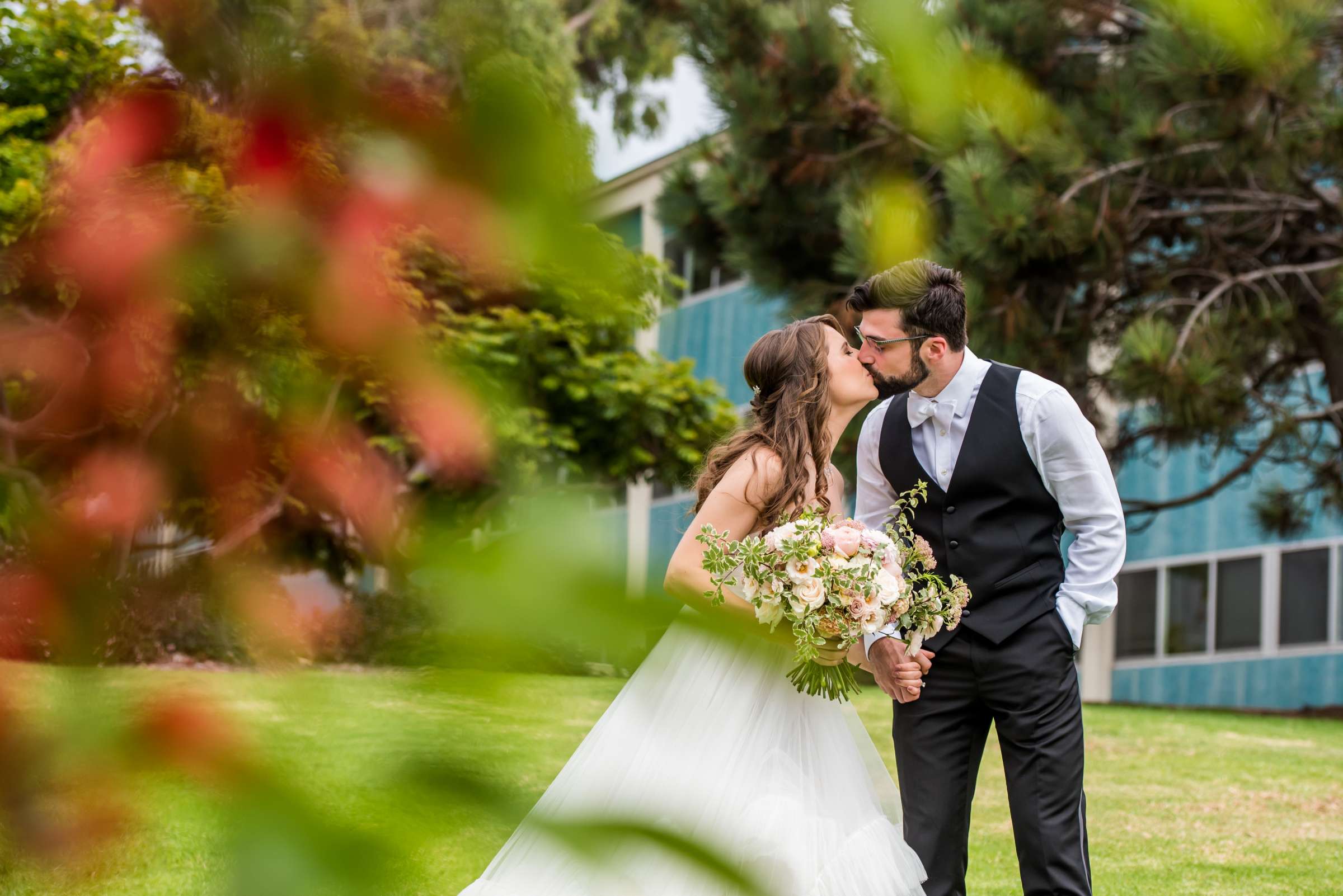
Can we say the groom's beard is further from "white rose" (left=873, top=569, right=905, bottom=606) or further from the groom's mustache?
"white rose" (left=873, top=569, right=905, bottom=606)

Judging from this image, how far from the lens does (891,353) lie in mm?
2713

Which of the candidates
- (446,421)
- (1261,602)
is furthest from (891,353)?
(1261,602)

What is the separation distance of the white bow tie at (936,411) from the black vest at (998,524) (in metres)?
0.05

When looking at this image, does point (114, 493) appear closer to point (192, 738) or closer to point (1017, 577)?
point (192, 738)

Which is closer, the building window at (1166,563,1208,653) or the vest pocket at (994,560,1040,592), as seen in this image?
the vest pocket at (994,560,1040,592)

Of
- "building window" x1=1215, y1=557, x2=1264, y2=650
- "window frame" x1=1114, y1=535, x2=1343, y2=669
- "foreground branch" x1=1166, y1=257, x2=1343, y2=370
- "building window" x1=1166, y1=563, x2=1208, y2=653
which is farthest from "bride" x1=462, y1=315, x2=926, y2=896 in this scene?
"building window" x1=1166, y1=563, x2=1208, y2=653

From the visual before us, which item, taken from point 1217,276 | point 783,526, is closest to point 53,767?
point 783,526

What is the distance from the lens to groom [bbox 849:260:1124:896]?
2568 mm

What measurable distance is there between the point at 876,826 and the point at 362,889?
8.53ft

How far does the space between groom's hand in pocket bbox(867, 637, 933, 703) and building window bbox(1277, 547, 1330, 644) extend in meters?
12.0

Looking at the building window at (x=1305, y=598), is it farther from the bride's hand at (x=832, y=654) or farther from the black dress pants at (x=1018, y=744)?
the bride's hand at (x=832, y=654)

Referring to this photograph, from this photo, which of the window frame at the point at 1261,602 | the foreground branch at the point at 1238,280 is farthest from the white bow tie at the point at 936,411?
the window frame at the point at 1261,602

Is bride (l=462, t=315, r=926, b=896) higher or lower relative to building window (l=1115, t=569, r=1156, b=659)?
higher

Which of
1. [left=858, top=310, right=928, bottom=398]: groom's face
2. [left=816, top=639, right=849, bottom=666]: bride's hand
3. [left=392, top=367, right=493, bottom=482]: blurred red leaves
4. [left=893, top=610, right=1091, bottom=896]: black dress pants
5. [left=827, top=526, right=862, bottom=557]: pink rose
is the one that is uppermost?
[left=858, top=310, right=928, bottom=398]: groom's face
